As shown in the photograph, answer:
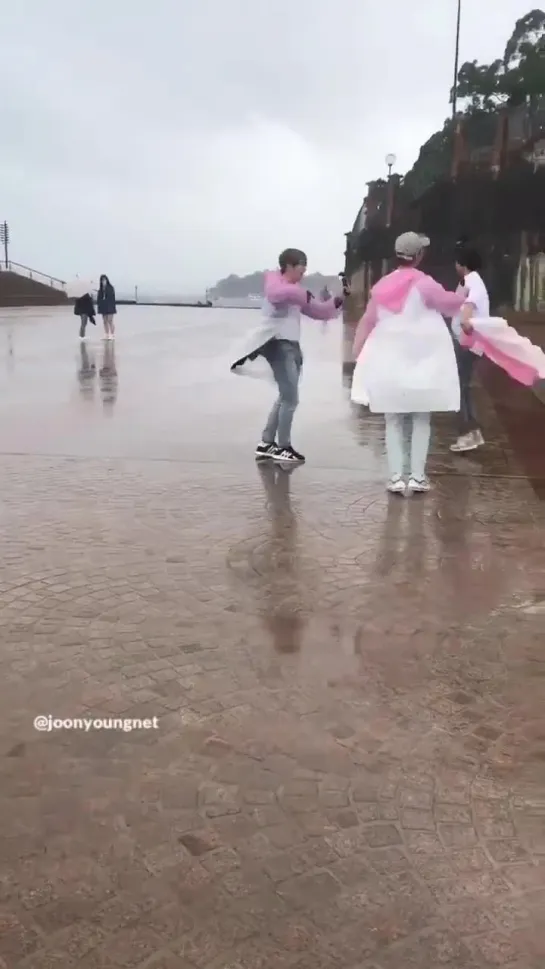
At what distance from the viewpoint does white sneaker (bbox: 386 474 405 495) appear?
6.46 m

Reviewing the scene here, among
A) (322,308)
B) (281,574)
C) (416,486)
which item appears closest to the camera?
(281,574)

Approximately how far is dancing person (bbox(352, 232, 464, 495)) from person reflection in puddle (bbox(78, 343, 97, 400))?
5.94 metres

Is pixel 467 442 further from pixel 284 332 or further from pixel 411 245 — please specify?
pixel 411 245

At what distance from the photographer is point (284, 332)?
7.31 m

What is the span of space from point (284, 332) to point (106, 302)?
16.4m

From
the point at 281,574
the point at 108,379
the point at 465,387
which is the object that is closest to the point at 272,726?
the point at 281,574

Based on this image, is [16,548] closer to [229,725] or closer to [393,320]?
[229,725]

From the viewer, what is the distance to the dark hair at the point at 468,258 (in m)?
7.83

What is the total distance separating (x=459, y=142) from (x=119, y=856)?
27469 millimetres

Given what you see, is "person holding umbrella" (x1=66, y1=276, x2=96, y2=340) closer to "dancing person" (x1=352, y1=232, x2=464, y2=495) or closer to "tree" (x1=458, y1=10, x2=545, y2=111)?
"tree" (x1=458, y1=10, x2=545, y2=111)

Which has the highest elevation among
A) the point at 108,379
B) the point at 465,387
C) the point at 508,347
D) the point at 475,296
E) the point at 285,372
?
the point at 475,296

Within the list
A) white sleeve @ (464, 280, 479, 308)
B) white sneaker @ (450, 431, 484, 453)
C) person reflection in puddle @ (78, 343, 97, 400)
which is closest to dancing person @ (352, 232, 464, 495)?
white sleeve @ (464, 280, 479, 308)

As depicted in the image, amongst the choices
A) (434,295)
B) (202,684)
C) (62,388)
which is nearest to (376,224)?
(62,388)

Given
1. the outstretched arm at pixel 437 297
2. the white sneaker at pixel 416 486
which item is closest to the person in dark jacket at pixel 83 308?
the white sneaker at pixel 416 486
